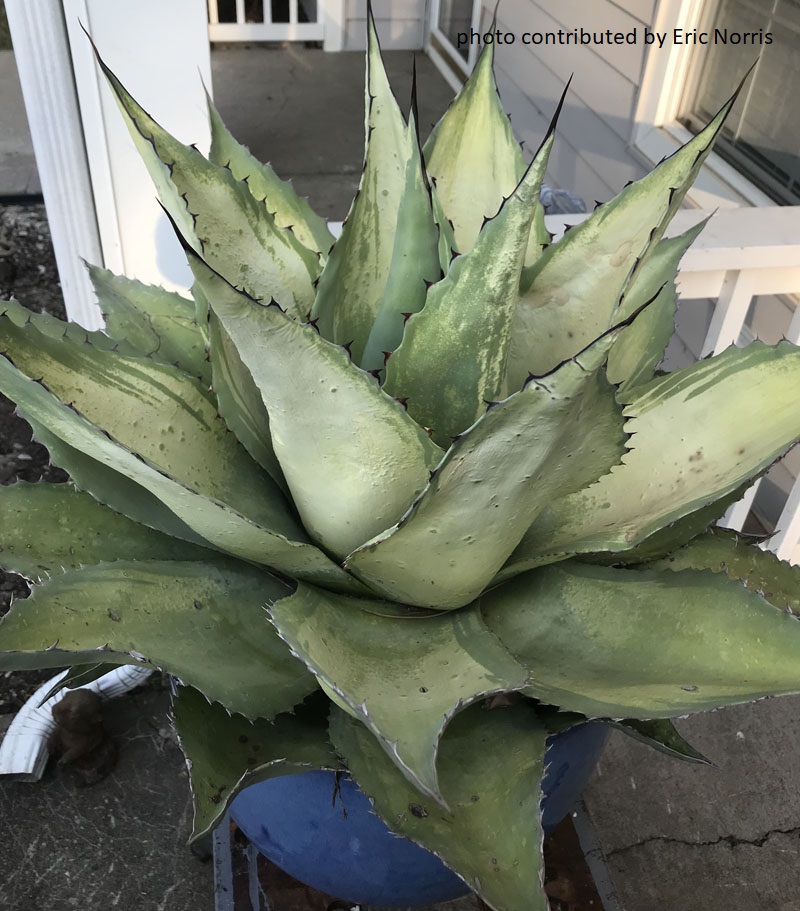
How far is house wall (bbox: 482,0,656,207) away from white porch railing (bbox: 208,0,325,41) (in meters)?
1.98

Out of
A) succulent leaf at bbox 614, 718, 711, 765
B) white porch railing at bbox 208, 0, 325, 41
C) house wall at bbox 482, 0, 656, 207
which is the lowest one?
white porch railing at bbox 208, 0, 325, 41

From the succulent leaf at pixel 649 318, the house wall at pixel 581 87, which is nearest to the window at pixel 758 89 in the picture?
the house wall at pixel 581 87

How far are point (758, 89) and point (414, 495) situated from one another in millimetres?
1859

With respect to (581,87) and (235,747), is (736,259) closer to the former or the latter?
(235,747)

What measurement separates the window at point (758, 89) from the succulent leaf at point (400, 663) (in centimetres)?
163

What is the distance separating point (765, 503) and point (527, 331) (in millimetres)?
1706

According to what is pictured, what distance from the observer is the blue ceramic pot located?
618 mm

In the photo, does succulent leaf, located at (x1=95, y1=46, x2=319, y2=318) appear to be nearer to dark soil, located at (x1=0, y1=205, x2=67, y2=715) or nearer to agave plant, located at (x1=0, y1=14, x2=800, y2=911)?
agave plant, located at (x1=0, y1=14, x2=800, y2=911)

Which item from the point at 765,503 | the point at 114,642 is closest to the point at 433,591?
the point at 114,642

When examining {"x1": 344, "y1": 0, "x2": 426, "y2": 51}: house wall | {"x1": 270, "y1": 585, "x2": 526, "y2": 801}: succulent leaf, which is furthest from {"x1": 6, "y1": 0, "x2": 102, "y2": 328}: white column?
{"x1": 344, "y1": 0, "x2": 426, "y2": 51}: house wall

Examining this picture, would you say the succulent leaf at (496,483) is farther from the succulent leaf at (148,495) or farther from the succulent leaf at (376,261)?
the succulent leaf at (376,261)

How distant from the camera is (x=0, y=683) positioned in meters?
1.57

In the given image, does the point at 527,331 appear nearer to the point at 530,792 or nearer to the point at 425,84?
the point at 530,792

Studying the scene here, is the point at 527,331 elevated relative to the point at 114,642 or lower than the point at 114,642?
elevated
